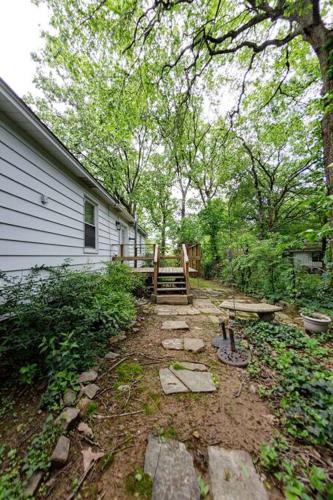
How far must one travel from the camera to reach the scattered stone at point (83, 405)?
1.52 m

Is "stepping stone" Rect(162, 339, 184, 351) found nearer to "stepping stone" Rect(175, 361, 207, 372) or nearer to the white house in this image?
"stepping stone" Rect(175, 361, 207, 372)

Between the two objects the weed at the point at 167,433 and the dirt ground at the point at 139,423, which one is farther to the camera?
the weed at the point at 167,433

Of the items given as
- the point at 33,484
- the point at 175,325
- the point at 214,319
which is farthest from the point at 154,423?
the point at 214,319

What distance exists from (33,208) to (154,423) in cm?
321

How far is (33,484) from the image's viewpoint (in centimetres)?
107

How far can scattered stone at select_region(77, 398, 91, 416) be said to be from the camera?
152 cm

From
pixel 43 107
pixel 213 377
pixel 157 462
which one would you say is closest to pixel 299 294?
pixel 213 377

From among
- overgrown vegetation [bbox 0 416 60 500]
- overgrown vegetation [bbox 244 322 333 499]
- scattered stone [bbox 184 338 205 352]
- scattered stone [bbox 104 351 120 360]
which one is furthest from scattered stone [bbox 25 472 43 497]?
scattered stone [bbox 184 338 205 352]

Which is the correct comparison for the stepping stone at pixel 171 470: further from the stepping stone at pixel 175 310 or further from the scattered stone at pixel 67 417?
the stepping stone at pixel 175 310

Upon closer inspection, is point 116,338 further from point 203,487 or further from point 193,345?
point 203,487

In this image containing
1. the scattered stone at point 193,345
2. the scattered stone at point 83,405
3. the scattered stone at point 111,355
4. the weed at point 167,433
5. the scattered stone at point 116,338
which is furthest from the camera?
the scattered stone at point 116,338

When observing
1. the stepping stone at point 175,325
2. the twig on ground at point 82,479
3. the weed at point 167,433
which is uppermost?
the stepping stone at point 175,325

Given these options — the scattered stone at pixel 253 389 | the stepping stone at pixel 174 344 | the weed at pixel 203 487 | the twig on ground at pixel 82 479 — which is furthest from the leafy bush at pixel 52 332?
the scattered stone at pixel 253 389

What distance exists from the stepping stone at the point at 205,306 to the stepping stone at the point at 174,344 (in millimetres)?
1493
